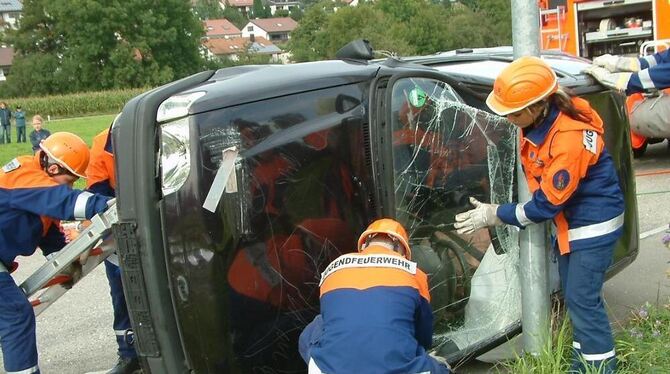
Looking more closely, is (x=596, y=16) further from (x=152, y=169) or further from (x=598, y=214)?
(x=152, y=169)

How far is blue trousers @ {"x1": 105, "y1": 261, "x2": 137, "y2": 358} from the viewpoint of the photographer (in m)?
4.29

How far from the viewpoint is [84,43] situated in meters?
71.1

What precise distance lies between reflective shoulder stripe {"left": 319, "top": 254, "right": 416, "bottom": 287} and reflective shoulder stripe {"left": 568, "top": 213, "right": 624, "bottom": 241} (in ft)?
3.15

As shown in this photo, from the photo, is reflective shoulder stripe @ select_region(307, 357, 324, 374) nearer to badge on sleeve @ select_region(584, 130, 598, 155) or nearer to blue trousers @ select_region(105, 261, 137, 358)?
badge on sleeve @ select_region(584, 130, 598, 155)

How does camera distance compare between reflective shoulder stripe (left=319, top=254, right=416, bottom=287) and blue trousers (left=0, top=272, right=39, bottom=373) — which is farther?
blue trousers (left=0, top=272, right=39, bottom=373)

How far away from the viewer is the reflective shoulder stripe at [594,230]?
3.29 meters

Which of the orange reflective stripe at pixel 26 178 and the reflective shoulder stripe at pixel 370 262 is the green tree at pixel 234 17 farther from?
the reflective shoulder stripe at pixel 370 262

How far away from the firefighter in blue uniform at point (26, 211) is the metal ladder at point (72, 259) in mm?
125

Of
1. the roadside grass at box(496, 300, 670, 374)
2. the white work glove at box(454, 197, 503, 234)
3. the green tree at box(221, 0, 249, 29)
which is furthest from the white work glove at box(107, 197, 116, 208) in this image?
the green tree at box(221, 0, 249, 29)

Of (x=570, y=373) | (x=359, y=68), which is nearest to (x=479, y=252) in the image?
(x=570, y=373)

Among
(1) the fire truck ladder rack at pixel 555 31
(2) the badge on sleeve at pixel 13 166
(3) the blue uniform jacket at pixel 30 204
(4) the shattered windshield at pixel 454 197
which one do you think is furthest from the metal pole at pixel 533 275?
(1) the fire truck ladder rack at pixel 555 31

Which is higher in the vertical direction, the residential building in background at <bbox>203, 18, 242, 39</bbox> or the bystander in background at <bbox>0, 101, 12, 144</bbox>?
the residential building in background at <bbox>203, 18, 242, 39</bbox>

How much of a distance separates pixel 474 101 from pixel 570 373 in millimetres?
1333

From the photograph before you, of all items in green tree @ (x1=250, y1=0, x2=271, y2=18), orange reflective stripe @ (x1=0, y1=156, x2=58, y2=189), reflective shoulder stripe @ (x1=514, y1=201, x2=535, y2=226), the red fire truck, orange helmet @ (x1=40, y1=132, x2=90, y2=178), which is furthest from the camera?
green tree @ (x1=250, y1=0, x2=271, y2=18)
